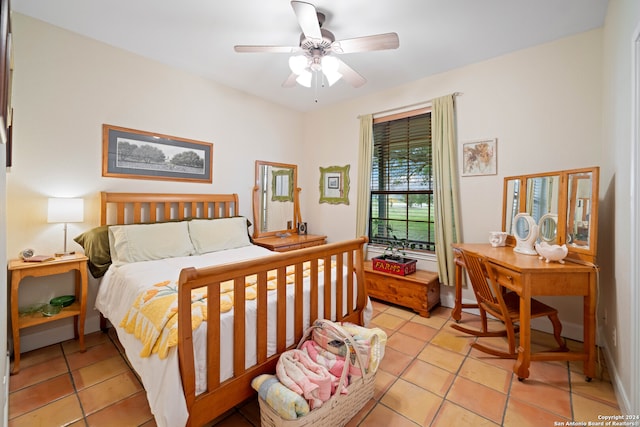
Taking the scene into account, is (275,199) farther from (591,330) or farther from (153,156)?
(591,330)

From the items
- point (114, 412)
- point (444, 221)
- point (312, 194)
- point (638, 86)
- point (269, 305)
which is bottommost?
point (114, 412)

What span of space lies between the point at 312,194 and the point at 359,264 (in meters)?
2.35

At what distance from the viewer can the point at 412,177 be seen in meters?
3.48

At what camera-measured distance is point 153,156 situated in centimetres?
292

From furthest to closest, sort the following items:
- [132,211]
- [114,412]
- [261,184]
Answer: [261,184] → [132,211] → [114,412]

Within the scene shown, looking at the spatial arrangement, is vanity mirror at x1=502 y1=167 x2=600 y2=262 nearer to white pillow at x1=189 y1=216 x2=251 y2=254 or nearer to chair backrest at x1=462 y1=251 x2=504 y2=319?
chair backrest at x1=462 y1=251 x2=504 y2=319

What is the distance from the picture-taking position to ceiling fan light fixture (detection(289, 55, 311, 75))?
2.10m

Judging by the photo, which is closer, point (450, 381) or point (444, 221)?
point (450, 381)

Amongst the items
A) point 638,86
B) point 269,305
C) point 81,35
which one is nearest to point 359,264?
point 269,305

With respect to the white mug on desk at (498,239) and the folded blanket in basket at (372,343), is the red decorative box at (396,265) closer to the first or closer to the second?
the white mug on desk at (498,239)

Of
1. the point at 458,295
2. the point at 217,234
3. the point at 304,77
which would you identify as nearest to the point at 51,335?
the point at 217,234

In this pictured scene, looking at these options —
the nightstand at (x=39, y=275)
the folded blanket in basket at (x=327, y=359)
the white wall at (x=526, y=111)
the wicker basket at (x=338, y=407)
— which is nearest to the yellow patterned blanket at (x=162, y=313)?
the folded blanket in basket at (x=327, y=359)

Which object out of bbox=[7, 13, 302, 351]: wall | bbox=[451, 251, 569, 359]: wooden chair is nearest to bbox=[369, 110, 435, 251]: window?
bbox=[451, 251, 569, 359]: wooden chair

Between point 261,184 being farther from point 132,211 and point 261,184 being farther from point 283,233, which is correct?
point 132,211
